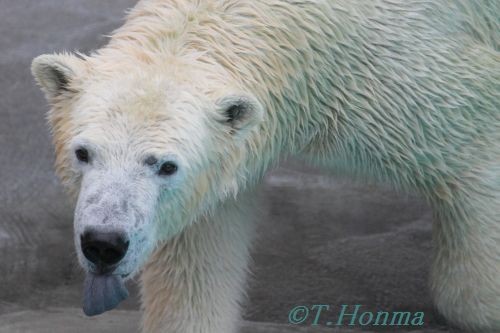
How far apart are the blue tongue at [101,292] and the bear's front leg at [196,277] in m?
0.69

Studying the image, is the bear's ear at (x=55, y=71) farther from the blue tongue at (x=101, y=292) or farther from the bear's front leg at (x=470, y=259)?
the bear's front leg at (x=470, y=259)

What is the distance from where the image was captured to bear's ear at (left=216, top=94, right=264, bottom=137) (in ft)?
10.5

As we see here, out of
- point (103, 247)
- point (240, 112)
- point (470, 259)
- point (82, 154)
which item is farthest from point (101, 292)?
point (470, 259)

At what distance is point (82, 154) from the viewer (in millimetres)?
3096

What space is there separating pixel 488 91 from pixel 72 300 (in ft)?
6.51

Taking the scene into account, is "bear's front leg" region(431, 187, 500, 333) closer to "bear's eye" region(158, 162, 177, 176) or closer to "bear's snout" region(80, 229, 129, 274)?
"bear's eye" region(158, 162, 177, 176)

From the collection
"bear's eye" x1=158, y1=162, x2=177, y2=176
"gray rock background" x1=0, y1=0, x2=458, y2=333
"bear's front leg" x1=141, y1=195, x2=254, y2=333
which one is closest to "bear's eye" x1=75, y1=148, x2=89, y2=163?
"bear's eye" x1=158, y1=162, x2=177, y2=176

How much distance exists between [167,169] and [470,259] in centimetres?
117

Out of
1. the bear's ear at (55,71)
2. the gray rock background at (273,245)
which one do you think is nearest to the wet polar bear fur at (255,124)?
the bear's ear at (55,71)

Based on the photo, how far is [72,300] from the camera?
474 centimetres

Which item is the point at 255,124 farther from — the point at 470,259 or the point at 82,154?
the point at 470,259

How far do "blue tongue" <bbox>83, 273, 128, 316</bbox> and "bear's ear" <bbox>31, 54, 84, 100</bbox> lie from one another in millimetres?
550

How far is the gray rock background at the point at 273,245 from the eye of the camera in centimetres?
471

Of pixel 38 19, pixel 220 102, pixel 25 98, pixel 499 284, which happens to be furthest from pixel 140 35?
pixel 38 19
